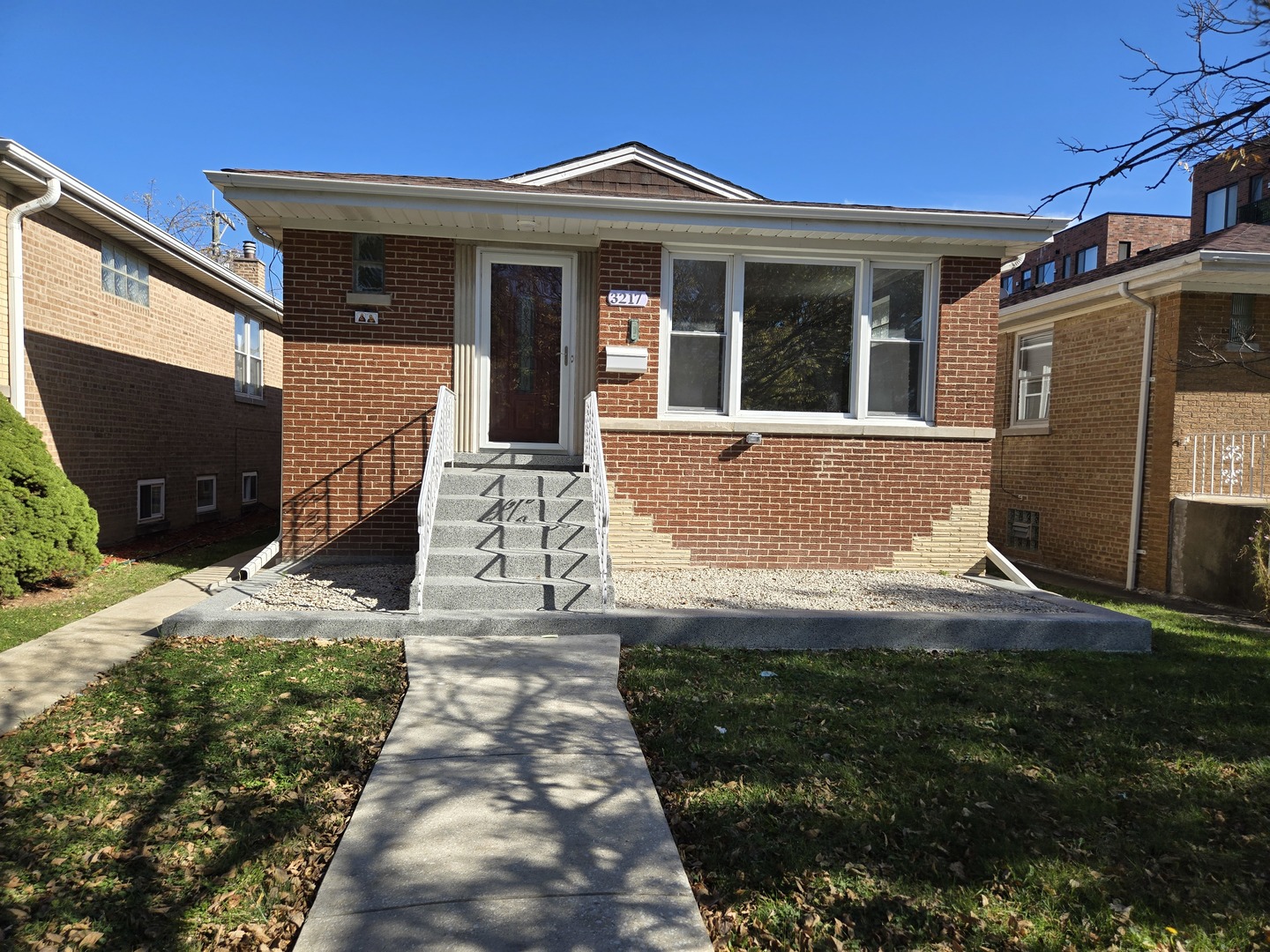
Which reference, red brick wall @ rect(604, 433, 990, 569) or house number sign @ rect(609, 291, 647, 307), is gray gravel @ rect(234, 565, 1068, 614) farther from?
house number sign @ rect(609, 291, 647, 307)

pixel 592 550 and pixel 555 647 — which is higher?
pixel 592 550

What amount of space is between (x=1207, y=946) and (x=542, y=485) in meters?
5.47

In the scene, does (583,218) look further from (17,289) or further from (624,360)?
(17,289)

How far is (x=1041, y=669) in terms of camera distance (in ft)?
17.2

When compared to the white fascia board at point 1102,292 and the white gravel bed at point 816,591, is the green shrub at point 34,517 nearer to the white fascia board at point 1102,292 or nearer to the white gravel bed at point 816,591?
the white gravel bed at point 816,591

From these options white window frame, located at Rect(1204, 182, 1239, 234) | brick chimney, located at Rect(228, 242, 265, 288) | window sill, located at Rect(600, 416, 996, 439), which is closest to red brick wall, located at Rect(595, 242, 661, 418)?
window sill, located at Rect(600, 416, 996, 439)

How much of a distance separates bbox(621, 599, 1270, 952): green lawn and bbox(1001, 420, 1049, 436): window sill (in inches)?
252

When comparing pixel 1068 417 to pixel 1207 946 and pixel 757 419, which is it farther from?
pixel 1207 946

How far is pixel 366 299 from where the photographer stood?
736 centimetres

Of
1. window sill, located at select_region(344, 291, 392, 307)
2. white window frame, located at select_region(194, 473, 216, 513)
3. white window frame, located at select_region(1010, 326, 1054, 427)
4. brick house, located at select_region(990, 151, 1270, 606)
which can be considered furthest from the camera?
white window frame, located at select_region(194, 473, 216, 513)

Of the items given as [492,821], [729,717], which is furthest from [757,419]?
[492,821]

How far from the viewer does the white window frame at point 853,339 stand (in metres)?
7.71

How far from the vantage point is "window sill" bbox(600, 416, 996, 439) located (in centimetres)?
→ 759

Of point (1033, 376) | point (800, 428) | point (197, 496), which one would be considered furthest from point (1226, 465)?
point (197, 496)
